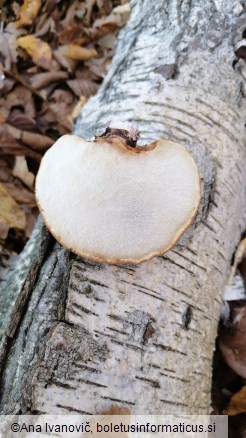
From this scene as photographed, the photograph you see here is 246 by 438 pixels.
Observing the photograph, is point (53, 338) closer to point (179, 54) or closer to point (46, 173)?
point (46, 173)

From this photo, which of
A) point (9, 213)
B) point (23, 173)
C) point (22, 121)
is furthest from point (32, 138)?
point (9, 213)

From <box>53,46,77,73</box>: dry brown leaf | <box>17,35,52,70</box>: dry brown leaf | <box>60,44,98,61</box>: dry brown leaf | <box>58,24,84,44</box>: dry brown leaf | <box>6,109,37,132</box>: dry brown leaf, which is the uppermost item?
<box>58,24,84,44</box>: dry brown leaf

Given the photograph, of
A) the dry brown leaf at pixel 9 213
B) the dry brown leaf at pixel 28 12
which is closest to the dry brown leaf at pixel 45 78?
the dry brown leaf at pixel 28 12

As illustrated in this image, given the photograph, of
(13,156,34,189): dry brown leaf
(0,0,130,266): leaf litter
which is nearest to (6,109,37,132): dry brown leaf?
(0,0,130,266): leaf litter

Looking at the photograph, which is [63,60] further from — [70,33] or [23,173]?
[23,173]

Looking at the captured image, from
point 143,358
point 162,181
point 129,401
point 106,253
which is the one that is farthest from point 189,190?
point 129,401

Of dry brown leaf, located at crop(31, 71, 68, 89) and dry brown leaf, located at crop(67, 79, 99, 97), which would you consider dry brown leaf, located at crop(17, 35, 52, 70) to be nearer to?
dry brown leaf, located at crop(31, 71, 68, 89)
